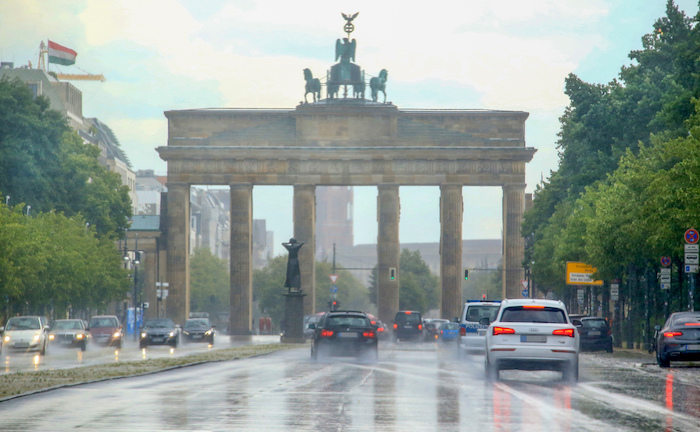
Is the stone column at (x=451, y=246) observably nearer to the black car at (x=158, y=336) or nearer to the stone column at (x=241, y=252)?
the stone column at (x=241, y=252)

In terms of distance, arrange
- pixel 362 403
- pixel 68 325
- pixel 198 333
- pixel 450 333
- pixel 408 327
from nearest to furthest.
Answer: pixel 362 403 → pixel 68 325 → pixel 198 333 → pixel 450 333 → pixel 408 327

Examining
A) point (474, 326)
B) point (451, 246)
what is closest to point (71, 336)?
point (474, 326)

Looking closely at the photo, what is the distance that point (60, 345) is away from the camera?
5194cm

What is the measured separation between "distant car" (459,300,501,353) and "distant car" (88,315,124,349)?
20926 mm


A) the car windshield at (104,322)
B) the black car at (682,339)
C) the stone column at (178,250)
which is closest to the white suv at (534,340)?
the black car at (682,339)

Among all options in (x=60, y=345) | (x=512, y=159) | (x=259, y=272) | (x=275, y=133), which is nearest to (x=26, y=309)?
(x=60, y=345)

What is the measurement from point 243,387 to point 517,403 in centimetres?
582

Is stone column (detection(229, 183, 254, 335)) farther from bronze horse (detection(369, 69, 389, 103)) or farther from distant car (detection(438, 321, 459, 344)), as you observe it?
distant car (detection(438, 321, 459, 344))

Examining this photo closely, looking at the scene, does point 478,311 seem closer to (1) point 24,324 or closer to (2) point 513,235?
(1) point 24,324

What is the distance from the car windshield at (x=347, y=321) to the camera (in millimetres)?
38281

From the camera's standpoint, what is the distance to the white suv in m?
25.1

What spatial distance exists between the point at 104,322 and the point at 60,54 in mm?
77173

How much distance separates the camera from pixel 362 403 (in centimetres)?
1872

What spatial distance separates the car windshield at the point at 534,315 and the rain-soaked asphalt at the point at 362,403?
4.32ft
